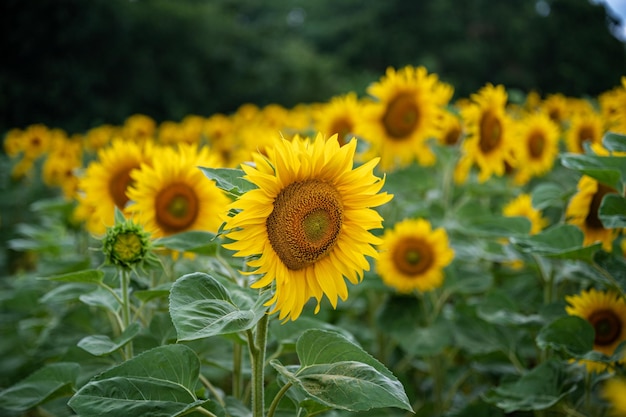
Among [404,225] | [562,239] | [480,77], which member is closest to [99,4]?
[480,77]

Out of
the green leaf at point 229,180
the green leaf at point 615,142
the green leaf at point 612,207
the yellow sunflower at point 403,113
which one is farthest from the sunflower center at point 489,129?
the green leaf at point 229,180

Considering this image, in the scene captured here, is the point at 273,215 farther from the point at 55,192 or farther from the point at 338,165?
the point at 55,192

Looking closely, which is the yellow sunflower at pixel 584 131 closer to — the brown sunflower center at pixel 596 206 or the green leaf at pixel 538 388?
the brown sunflower center at pixel 596 206

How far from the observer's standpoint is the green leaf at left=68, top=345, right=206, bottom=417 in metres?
1.09

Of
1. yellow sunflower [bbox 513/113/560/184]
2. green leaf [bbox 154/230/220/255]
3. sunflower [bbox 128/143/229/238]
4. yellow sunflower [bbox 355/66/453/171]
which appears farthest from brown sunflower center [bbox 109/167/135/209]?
yellow sunflower [bbox 513/113/560/184]

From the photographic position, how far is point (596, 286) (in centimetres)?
196

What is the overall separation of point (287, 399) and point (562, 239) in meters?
0.81

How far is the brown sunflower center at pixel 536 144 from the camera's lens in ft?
10.1

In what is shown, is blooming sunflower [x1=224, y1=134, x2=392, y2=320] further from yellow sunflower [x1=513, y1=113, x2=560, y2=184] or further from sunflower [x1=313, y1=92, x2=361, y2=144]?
yellow sunflower [x1=513, y1=113, x2=560, y2=184]

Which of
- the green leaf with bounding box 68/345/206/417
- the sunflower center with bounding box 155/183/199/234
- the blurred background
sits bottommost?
the green leaf with bounding box 68/345/206/417

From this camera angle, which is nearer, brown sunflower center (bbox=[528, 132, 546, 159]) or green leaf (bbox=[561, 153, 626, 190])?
green leaf (bbox=[561, 153, 626, 190])

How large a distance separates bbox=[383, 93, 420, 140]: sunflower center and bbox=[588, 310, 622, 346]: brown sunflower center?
4.29 ft

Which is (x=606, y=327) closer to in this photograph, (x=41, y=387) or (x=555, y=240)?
(x=555, y=240)

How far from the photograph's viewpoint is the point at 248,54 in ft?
45.3
